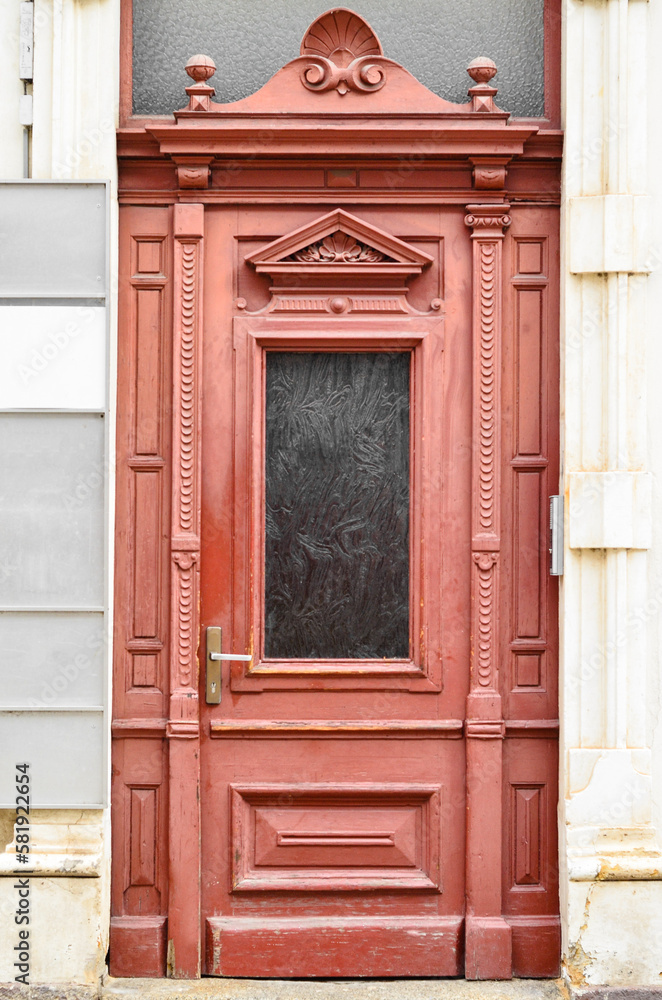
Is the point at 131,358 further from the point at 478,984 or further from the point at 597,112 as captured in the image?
the point at 478,984

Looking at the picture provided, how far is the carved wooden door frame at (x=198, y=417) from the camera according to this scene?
3.49m

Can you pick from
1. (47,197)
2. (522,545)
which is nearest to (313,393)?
(522,545)

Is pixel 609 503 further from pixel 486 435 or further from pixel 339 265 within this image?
pixel 339 265

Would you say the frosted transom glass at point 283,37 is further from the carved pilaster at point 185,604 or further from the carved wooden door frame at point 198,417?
the carved pilaster at point 185,604

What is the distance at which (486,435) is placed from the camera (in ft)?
11.6

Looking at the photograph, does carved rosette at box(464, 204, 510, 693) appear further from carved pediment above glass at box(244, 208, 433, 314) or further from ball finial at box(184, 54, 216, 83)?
ball finial at box(184, 54, 216, 83)

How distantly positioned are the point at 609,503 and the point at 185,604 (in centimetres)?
168

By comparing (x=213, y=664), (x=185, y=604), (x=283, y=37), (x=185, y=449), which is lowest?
(x=213, y=664)

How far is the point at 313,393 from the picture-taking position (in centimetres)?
362

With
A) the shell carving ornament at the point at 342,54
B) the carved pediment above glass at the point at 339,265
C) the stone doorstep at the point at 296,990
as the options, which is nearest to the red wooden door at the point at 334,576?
the carved pediment above glass at the point at 339,265

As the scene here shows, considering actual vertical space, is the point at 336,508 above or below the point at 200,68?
below

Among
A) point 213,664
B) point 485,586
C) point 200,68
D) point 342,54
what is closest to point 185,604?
point 213,664

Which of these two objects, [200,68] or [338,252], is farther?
[338,252]

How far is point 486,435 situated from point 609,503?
54 cm
